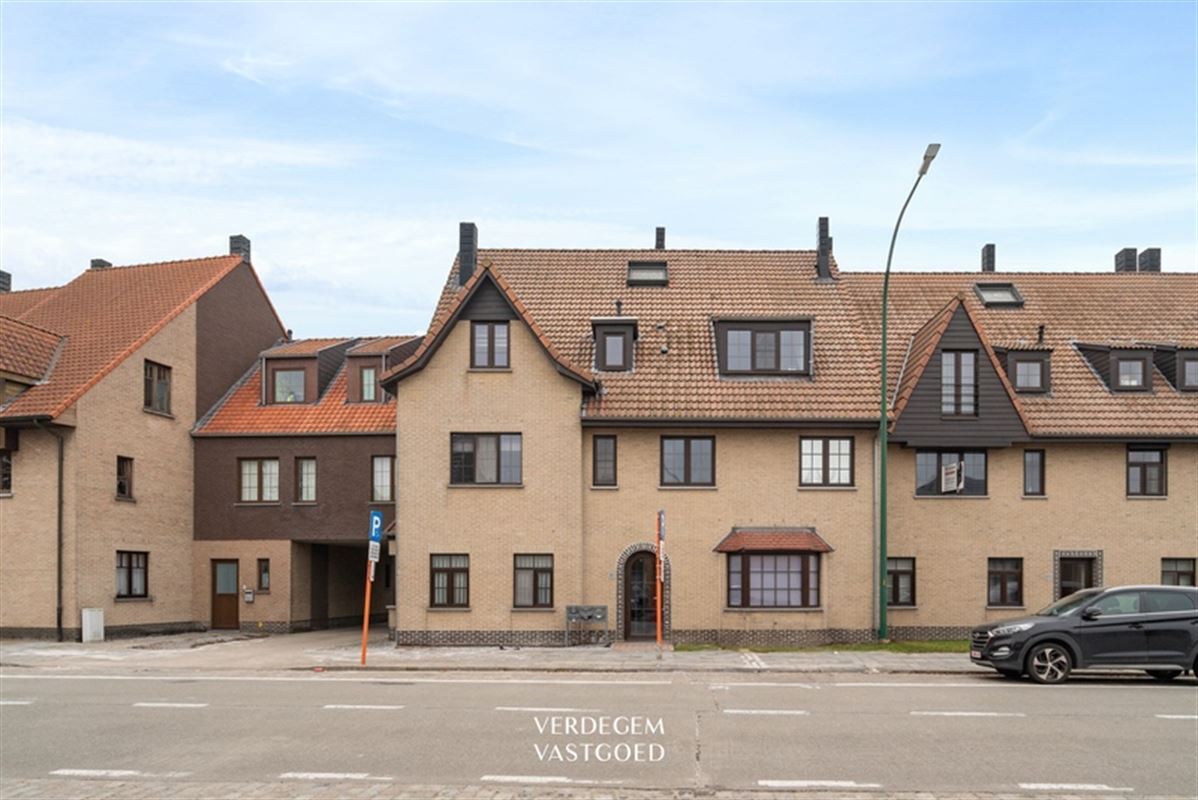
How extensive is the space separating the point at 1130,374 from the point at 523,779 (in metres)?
24.9

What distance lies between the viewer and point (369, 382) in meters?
34.8

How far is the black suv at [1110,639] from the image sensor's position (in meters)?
19.8

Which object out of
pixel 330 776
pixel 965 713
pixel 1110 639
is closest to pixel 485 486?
pixel 1110 639

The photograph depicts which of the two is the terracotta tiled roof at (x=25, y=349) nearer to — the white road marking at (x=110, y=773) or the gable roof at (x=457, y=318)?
the gable roof at (x=457, y=318)

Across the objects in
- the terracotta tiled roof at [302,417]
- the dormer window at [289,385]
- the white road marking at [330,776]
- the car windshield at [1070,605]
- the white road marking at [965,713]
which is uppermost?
the dormer window at [289,385]

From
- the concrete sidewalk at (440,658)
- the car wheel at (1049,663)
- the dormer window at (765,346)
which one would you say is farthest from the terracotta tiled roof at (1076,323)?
the car wheel at (1049,663)

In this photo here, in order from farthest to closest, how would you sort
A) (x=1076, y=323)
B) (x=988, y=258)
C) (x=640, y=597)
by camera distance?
1. (x=988, y=258)
2. (x=1076, y=323)
3. (x=640, y=597)

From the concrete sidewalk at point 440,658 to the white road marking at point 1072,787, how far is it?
34.0 feet

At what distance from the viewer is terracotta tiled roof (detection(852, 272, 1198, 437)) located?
29.7 meters

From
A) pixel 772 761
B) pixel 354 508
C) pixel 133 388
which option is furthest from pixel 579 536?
pixel 772 761

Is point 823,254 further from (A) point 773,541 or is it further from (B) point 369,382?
(B) point 369,382

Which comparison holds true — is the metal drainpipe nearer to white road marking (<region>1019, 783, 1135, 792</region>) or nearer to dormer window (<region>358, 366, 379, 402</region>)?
dormer window (<region>358, 366, 379, 402</region>)

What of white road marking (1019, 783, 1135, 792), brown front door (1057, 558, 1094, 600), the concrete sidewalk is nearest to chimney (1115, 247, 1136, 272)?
brown front door (1057, 558, 1094, 600)

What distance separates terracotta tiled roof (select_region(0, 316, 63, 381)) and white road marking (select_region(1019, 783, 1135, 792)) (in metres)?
27.1
